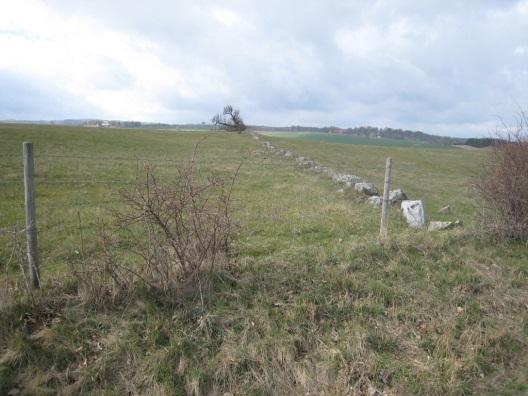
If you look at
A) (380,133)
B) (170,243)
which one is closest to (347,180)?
(170,243)

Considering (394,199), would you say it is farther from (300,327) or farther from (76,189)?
(76,189)

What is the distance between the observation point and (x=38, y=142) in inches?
982

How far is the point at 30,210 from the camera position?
4336mm

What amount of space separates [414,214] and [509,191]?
2179 millimetres

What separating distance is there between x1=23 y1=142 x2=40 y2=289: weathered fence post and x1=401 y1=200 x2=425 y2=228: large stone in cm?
751

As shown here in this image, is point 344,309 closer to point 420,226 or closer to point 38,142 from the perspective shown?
point 420,226

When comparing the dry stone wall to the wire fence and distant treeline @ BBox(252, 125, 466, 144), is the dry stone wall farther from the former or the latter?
distant treeline @ BBox(252, 125, 466, 144)

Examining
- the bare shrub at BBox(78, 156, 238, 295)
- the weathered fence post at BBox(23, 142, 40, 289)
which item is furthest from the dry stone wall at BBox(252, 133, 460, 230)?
the weathered fence post at BBox(23, 142, 40, 289)

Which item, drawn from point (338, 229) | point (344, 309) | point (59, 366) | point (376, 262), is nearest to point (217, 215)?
point (344, 309)

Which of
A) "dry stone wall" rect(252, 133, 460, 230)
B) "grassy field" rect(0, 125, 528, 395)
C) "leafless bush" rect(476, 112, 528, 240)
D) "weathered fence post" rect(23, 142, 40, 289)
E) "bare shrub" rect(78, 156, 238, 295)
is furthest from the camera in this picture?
"dry stone wall" rect(252, 133, 460, 230)

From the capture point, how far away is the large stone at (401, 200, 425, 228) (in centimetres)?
865

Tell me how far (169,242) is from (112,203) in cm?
601

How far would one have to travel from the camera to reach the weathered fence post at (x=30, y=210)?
4.27 m

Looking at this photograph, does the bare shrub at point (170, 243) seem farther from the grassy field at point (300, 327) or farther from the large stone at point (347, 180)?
the large stone at point (347, 180)
